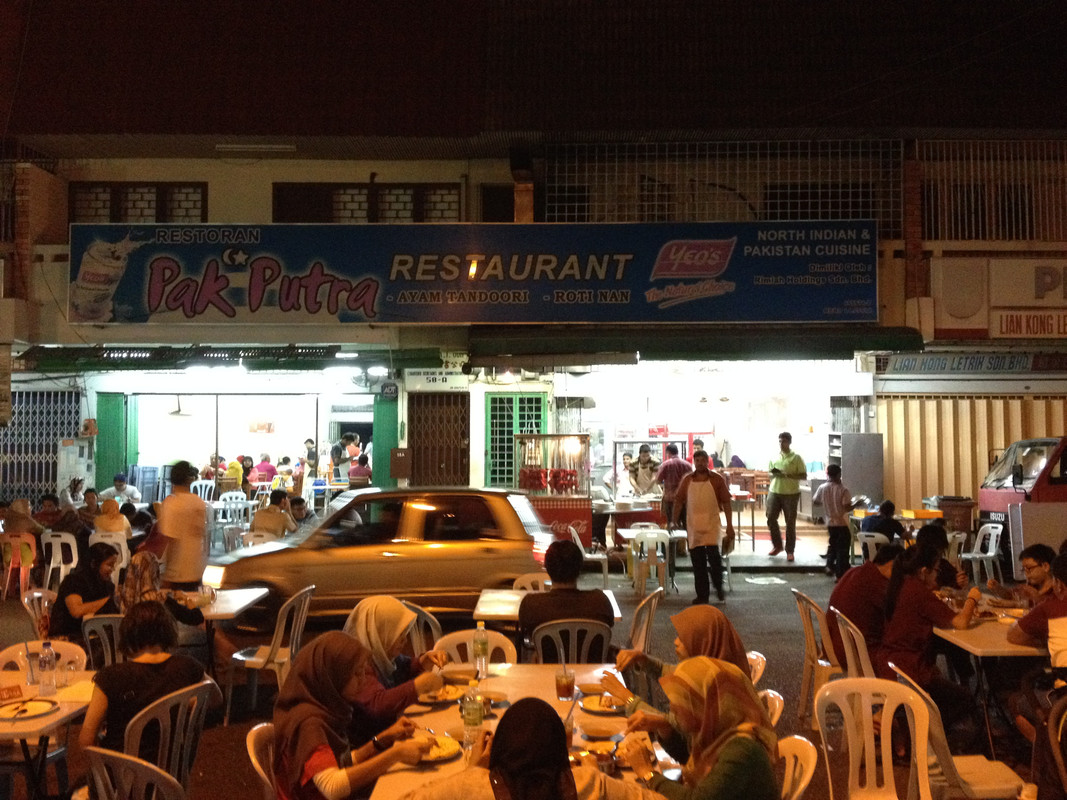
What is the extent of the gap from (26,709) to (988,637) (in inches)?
233

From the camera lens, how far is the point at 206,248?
14.1 meters

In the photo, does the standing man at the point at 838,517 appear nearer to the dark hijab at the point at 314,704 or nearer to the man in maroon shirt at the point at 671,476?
the man in maroon shirt at the point at 671,476

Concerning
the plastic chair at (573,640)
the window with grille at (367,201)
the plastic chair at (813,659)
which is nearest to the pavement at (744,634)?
the plastic chair at (813,659)

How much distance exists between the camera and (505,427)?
16.5 metres

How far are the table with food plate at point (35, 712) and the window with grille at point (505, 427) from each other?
36.2ft

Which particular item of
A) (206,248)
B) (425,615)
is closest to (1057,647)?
(425,615)

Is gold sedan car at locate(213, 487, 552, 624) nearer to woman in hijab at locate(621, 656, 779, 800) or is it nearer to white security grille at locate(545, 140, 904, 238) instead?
woman in hijab at locate(621, 656, 779, 800)

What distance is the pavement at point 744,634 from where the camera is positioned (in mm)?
6223

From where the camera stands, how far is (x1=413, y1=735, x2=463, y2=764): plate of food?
13.7 ft

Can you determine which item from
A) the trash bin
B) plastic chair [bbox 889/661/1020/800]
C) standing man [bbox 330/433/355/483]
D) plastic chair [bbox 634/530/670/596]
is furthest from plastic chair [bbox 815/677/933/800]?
standing man [bbox 330/433/355/483]

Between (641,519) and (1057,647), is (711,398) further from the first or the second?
(1057,647)

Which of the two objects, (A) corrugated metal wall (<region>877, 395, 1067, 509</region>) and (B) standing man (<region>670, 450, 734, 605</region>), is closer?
(B) standing man (<region>670, 450, 734, 605</region>)

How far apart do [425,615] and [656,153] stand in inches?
404

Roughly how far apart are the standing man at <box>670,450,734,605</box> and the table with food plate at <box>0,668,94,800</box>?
743 centimetres
